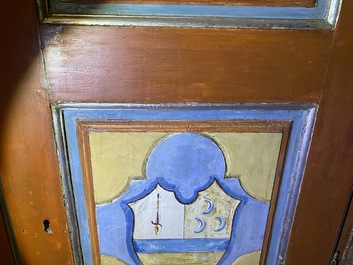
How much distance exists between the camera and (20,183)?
87 cm

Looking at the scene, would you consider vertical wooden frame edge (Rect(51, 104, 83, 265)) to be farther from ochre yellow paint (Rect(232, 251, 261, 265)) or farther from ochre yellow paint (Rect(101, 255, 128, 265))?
ochre yellow paint (Rect(232, 251, 261, 265))

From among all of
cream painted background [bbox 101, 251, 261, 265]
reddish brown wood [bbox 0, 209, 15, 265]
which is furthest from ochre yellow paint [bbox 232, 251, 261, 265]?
reddish brown wood [bbox 0, 209, 15, 265]

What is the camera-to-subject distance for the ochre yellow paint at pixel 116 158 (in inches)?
32.8

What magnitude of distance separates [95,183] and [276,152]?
40cm

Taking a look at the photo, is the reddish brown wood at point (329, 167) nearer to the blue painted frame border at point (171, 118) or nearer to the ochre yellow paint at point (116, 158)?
the blue painted frame border at point (171, 118)

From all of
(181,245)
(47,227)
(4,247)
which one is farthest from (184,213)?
(4,247)

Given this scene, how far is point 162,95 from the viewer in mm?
786

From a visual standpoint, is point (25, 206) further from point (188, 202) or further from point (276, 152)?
point (276, 152)

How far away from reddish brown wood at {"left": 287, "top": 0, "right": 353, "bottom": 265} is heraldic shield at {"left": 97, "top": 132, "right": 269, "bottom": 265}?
10 centimetres

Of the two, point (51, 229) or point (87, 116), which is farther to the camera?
point (51, 229)

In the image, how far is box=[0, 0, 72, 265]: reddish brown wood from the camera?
71 cm

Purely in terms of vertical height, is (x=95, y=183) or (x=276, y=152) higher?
(x=276, y=152)

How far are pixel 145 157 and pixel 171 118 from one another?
0.35ft


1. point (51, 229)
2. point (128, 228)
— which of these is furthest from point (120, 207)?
point (51, 229)
